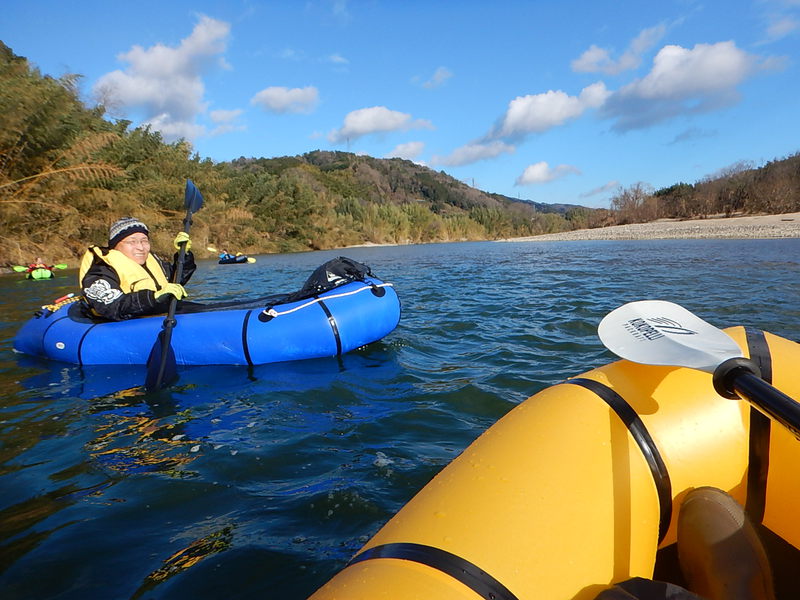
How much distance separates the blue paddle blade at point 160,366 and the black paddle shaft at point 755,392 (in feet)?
12.2

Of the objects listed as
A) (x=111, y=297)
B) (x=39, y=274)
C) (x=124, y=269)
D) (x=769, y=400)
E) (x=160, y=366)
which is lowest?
(x=160, y=366)

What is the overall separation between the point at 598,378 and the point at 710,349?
1.12 ft

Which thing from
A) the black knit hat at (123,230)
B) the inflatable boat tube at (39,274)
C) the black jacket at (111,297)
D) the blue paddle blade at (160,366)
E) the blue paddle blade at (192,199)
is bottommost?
the blue paddle blade at (160,366)

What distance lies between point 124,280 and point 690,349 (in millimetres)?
4699

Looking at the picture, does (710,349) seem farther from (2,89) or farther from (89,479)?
(2,89)

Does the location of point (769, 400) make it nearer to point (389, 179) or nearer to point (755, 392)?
point (755, 392)

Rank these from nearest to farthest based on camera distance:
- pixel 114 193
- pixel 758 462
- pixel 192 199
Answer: pixel 758 462, pixel 192 199, pixel 114 193

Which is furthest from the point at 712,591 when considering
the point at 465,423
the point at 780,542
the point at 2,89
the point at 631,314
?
the point at 2,89

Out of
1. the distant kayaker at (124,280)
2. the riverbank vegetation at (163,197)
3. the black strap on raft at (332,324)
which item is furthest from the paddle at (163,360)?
the riverbank vegetation at (163,197)

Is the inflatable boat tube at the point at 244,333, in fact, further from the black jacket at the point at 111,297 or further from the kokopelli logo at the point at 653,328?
the kokopelli logo at the point at 653,328

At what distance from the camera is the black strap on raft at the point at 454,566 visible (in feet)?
3.14

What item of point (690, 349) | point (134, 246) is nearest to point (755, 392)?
point (690, 349)

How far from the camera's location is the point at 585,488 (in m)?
1.20

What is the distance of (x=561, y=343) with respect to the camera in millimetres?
4484
